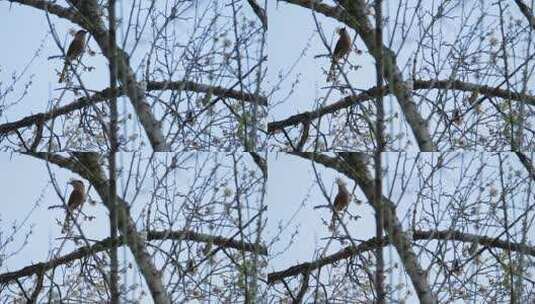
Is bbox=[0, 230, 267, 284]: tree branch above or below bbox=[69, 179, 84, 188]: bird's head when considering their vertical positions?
below

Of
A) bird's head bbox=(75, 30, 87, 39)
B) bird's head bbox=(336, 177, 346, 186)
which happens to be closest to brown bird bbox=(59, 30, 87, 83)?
bird's head bbox=(75, 30, 87, 39)

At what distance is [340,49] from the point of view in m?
2.78

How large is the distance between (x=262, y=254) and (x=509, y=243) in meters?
0.73

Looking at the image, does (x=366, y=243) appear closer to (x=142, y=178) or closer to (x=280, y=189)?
(x=280, y=189)

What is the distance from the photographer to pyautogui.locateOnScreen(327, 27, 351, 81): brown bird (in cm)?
277

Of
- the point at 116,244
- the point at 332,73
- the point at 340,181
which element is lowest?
the point at 116,244

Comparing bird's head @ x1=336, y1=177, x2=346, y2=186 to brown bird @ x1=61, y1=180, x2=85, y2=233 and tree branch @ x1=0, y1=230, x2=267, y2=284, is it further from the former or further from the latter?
brown bird @ x1=61, y1=180, x2=85, y2=233

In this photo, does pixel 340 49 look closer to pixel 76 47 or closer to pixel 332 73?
pixel 332 73

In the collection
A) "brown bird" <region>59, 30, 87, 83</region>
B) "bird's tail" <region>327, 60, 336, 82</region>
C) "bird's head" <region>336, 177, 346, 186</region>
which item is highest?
"brown bird" <region>59, 30, 87, 83</region>

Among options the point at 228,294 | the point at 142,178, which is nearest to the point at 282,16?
the point at 142,178

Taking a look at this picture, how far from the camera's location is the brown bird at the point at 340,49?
277 centimetres

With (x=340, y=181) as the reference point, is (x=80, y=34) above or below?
above

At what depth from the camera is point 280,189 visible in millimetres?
2734

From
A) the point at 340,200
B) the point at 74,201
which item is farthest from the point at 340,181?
the point at 74,201
